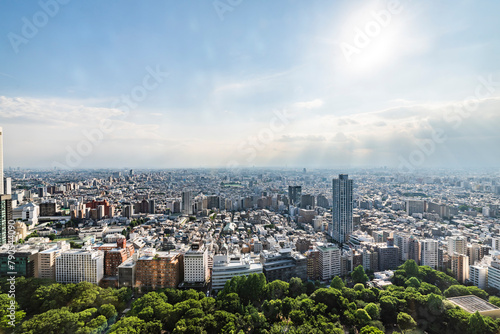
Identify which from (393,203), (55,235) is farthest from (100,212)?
(393,203)

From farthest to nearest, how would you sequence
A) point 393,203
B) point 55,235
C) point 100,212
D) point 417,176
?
point 417,176, point 393,203, point 100,212, point 55,235

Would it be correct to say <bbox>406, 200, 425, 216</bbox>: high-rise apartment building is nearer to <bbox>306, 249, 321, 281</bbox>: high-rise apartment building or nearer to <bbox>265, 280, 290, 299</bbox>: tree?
<bbox>306, 249, 321, 281</bbox>: high-rise apartment building

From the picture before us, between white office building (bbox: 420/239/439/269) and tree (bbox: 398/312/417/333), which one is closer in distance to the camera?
tree (bbox: 398/312/417/333)

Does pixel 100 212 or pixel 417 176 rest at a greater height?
pixel 417 176

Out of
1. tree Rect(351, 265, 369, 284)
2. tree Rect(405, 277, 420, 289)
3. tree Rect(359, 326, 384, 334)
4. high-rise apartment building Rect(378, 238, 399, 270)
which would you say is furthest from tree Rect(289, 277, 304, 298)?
high-rise apartment building Rect(378, 238, 399, 270)

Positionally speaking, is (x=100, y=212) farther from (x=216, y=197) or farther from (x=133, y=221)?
(x=216, y=197)
